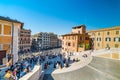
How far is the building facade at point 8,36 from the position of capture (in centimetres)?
1812

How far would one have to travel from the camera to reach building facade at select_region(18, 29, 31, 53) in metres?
80.1

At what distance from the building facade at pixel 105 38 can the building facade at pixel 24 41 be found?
4332cm

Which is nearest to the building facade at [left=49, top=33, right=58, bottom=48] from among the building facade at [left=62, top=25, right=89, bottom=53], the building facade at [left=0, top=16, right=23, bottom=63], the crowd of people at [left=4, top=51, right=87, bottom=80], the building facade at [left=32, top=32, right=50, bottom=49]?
the building facade at [left=32, top=32, right=50, bottom=49]

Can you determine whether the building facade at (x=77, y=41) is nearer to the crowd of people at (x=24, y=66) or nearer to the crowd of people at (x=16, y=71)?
the crowd of people at (x=24, y=66)

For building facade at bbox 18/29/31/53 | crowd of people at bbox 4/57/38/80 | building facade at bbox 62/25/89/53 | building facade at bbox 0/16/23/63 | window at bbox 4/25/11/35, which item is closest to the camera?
crowd of people at bbox 4/57/38/80

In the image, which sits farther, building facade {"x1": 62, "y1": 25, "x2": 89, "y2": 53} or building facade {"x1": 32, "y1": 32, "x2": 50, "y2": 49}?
building facade {"x1": 32, "y1": 32, "x2": 50, "y2": 49}

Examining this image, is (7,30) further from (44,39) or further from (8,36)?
(44,39)

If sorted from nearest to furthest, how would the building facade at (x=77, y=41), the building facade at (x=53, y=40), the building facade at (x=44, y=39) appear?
the building facade at (x=77, y=41), the building facade at (x=44, y=39), the building facade at (x=53, y=40)

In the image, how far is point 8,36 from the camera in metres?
19.3

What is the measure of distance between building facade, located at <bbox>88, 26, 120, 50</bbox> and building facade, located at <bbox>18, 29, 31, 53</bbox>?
4332cm

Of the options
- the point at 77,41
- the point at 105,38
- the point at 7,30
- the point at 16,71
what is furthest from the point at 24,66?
the point at 105,38

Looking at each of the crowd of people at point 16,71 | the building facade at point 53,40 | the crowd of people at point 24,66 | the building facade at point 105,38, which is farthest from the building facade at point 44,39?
the crowd of people at point 16,71

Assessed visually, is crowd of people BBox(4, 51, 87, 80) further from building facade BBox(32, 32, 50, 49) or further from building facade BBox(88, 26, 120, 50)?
building facade BBox(32, 32, 50, 49)

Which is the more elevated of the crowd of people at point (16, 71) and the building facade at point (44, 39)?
the building facade at point (44, 39)
